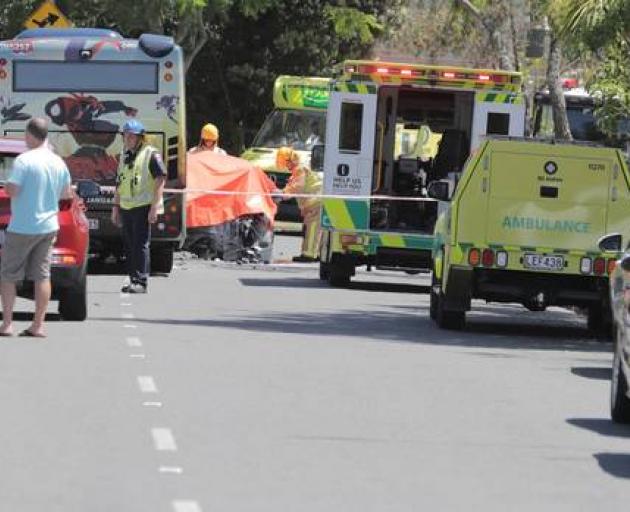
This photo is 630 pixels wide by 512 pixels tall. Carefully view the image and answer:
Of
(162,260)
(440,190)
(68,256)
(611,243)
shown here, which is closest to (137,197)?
(440,190)

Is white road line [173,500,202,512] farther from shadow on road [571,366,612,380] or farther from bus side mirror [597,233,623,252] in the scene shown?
shadow on road [571,366,612,380]

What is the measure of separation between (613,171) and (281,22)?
105 ft

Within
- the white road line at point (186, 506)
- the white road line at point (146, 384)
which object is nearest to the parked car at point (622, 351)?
the white road line at point (146, 384)

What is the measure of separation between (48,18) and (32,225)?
1371 centimetres

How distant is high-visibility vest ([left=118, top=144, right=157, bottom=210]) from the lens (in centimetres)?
2225

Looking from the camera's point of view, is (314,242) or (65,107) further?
(314,242)

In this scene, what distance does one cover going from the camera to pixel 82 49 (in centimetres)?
2605

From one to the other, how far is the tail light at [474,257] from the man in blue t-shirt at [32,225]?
4596mm

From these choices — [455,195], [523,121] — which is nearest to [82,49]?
[523,121]

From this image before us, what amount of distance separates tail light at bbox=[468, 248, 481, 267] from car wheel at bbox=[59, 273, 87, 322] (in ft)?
12.3

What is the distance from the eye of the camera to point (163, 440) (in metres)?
10.8

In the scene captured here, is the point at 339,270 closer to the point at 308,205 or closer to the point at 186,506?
the point at 308,205

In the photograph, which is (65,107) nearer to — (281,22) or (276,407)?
(276,407)

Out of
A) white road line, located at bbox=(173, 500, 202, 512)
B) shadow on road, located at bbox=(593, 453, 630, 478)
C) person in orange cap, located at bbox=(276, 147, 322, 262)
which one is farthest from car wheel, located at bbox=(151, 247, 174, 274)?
white road line, located at bbox=(173, 500, 202, 512)
